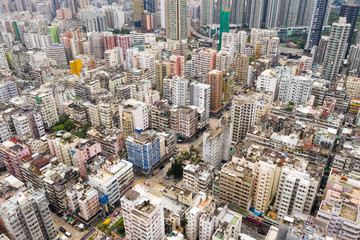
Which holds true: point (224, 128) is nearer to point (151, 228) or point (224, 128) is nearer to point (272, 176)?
point (272, 176)

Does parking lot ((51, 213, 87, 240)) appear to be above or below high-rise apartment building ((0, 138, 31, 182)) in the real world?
below

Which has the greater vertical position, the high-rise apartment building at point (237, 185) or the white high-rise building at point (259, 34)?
the white high-rise building at point (259, 34)

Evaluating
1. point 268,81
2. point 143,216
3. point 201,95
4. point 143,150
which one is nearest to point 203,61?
point 268,81

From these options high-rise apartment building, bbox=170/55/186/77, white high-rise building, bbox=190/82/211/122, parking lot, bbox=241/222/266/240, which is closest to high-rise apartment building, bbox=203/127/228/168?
parking lot, bbox=241/222/266/240

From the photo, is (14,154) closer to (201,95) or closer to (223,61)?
(201,95)

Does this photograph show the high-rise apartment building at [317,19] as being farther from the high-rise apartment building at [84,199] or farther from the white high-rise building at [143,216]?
the high-rise apartment building at [84,199]

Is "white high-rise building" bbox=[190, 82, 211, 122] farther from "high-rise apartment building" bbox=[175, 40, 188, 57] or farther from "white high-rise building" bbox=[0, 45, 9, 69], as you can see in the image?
"white high-rise building" bbox=[0, 45, 9, 69]

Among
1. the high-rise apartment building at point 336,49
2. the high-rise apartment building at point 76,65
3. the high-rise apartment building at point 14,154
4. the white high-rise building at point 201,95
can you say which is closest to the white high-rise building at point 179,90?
the white high-rise building at point 201,95

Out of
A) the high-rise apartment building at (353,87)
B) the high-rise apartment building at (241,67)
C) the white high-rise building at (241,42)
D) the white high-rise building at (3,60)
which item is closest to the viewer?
the high-rise apartment building at (353,87)
